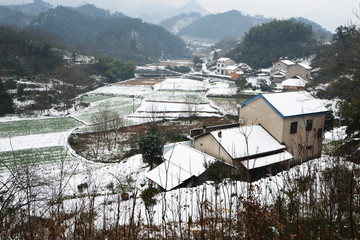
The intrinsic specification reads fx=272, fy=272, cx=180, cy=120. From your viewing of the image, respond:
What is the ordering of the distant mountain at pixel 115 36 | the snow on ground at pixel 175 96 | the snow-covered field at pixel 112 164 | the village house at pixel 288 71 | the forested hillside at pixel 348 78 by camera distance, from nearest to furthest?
the forested hillside at pixel 348 78
the snow-covered field at pixel 112 164
the snow on ground at pixel 175 96
the village house at pixel 288 71
the distant mountain at pixel 115 36

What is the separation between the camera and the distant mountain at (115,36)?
338 ft

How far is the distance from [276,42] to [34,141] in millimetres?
61456

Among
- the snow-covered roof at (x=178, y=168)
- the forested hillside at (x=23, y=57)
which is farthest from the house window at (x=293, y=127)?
the forested hillside at (x=23, y=57)

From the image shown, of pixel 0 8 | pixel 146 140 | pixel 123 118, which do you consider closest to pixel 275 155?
pixel 146 140

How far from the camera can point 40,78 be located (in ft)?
149

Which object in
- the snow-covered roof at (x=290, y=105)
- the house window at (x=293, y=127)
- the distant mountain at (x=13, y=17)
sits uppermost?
the distant mountain at (x=13, y=17)

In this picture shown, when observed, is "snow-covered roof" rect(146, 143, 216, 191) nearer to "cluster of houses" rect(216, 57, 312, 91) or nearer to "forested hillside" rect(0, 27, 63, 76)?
"cluster of houses" rect(216, 57, 312, 91)

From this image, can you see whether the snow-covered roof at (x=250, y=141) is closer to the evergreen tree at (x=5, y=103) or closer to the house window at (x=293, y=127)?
the house window at (x=293, y=127)

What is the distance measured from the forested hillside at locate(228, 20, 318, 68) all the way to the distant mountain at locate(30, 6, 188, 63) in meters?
40.5

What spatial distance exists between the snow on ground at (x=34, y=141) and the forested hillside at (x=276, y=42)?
159ft

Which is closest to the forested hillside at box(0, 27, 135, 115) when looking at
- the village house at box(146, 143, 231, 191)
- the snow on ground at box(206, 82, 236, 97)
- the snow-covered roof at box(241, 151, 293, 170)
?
the snow on ground at box(206, 82, 236, 97)

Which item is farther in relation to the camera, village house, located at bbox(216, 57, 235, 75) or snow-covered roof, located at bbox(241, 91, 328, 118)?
village house, located at bbox(216, 57, 235, 75)

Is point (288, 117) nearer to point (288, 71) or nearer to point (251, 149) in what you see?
point (251, 149)

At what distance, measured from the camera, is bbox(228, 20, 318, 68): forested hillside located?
64.1 meters
